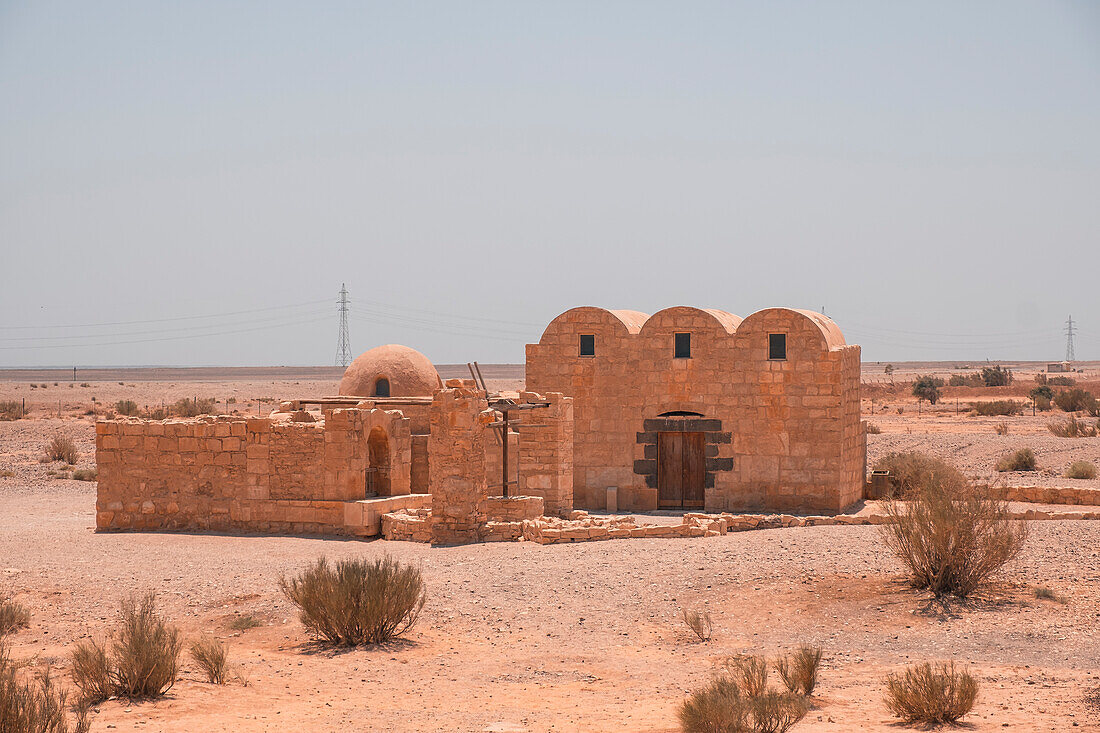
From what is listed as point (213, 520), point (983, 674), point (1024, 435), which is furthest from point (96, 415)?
point (983, 674)

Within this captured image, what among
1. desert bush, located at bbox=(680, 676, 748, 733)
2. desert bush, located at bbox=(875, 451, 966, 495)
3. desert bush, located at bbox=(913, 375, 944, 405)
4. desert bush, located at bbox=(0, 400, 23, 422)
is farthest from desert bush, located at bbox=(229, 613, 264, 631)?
desert bush, located at bbox=(913, 375, 944, 405)

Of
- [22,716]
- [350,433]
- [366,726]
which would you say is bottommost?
[366,726]

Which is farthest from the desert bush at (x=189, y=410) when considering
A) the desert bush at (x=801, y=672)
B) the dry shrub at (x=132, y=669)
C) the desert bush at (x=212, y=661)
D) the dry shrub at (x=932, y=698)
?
the dry shrub at (x=932, y=698)

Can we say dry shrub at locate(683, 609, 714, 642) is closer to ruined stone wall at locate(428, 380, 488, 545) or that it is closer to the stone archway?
ruined stone wall at locate(428, 380, 488, 545)

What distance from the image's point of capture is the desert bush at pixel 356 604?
9.64 metres

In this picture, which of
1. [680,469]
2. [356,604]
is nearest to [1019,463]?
[680,469]

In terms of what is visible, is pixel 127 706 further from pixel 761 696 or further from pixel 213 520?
pixel 213 520

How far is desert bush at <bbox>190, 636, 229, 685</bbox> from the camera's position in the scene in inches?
330

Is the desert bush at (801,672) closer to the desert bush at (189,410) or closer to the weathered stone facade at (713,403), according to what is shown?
the weathered stone facade at (713,403)

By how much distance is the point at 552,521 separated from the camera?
15773 mm

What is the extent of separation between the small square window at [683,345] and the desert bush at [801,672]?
1199 centimetres

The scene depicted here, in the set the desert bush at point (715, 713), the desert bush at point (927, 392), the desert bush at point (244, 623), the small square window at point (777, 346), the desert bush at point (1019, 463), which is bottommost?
the desert bush at point (244, 623)

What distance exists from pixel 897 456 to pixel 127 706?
18.4 meters

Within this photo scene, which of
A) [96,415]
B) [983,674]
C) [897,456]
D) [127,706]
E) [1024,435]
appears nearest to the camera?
[127,706]
